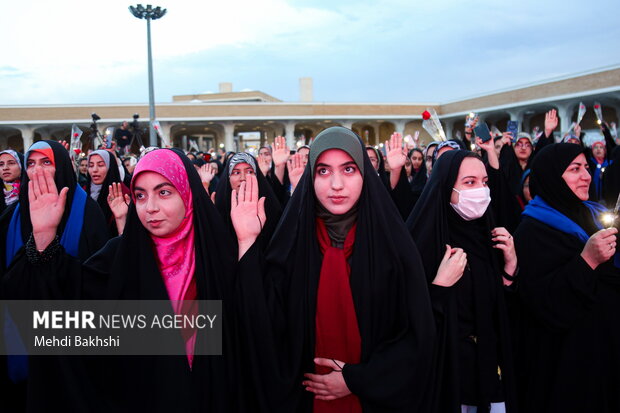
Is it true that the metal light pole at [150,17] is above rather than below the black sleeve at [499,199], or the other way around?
above

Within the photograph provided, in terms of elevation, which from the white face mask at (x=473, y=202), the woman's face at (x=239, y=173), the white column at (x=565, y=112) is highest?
the white column at (x=565, y=112)

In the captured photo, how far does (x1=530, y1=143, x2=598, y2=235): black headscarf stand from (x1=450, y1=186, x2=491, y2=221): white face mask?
638 mm

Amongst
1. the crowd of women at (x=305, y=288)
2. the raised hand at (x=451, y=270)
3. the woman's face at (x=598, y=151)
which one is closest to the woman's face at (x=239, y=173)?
the crowd of women at (x=305, y=288)

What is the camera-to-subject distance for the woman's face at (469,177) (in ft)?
6.50

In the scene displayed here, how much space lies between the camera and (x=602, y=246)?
1.97 metres

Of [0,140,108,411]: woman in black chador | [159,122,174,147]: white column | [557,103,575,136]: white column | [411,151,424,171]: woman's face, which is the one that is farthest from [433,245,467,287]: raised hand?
[159,122,174,147]: white column

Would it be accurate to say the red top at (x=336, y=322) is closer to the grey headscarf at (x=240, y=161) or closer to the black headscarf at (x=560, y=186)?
the black headscarf at (x=560, y=186)

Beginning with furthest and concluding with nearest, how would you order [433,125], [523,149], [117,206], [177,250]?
[523,149]
[433,125]
[117,206]
[177,250]

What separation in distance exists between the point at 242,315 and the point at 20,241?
5.29ft

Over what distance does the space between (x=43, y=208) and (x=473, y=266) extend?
195cm

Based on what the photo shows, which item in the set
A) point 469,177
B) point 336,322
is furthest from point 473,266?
point 336,322

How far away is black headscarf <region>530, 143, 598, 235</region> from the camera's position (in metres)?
2.30

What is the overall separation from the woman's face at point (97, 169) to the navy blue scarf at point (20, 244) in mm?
1567

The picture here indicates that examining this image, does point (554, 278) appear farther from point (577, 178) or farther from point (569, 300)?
point (577, 178)
